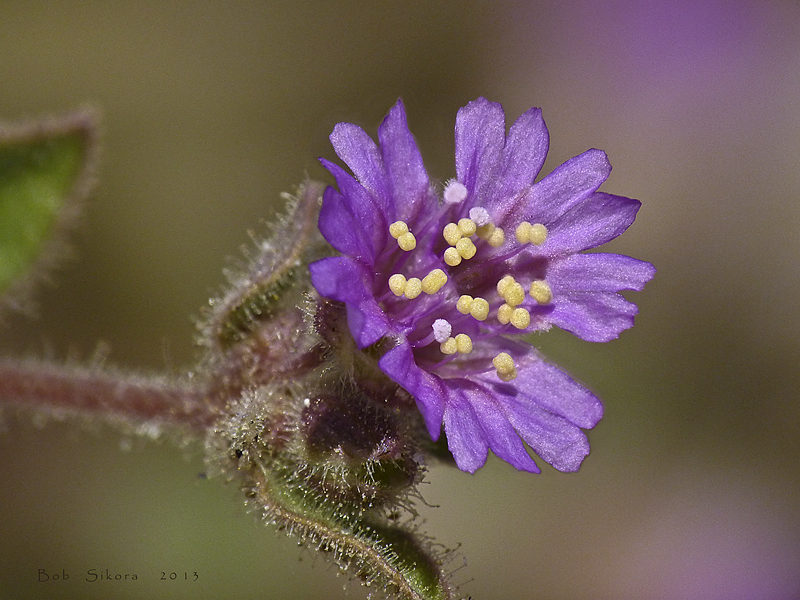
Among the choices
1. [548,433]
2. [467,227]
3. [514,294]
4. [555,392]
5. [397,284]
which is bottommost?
[548,433]

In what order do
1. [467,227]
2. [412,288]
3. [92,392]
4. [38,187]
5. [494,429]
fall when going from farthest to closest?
1. [38,187]
2. [92,392]
3. [467,227]
4. [412,288]
5. [494,429]

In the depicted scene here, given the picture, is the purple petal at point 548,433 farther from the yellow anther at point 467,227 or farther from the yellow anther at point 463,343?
the yellow anther at point 467,227

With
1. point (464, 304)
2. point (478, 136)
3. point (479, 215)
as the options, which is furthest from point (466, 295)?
point (478, 136)

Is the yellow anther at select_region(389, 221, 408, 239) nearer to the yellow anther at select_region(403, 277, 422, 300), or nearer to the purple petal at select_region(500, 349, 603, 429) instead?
the yellow anther at select_region(403, 277, 422, 300)

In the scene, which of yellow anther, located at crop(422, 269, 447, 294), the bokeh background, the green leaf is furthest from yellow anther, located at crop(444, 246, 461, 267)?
the bokeh background

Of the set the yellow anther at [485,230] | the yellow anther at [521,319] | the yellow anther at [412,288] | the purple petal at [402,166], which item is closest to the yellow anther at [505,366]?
the yellow anther at [521,319]

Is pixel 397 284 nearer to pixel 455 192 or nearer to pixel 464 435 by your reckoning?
pixel 455 192
